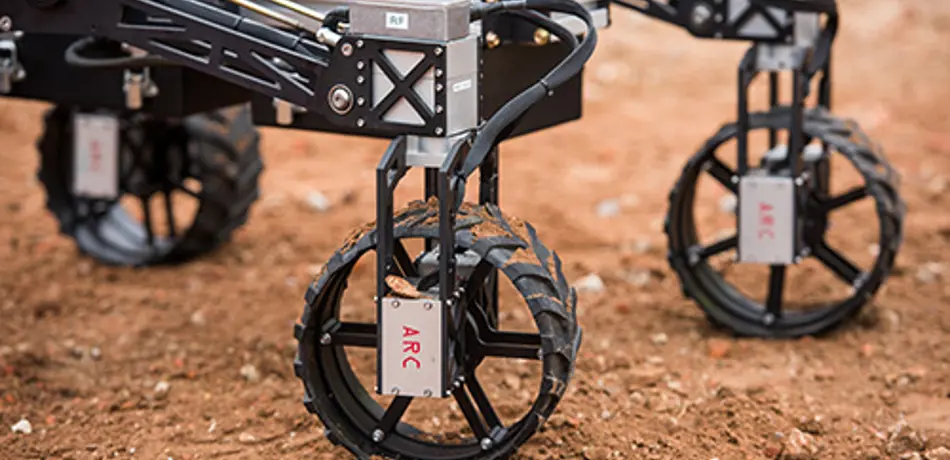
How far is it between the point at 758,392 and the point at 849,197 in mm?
798

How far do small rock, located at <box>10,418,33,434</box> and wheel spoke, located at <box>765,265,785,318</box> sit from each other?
234 centimetres

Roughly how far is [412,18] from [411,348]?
2.51 feet

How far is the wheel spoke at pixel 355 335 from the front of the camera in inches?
144

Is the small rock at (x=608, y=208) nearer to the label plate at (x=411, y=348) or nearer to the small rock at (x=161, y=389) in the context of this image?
the small rock at (x=161, y=389)

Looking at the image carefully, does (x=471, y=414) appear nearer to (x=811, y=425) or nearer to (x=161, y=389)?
(x=811, y=425)

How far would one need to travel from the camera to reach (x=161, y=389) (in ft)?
14.8

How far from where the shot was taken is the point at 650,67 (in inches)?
380

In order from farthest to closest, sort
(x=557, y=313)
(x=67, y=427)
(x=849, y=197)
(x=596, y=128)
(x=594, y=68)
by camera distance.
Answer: (x=594, y=68), (x=596, y=128), (x=849, y=197), (x=67, y=427), (x=557, y=313)

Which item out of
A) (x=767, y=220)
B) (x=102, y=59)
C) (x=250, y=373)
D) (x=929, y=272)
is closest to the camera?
(x=102, y=59)

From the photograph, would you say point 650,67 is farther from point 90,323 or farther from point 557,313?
point 557,313

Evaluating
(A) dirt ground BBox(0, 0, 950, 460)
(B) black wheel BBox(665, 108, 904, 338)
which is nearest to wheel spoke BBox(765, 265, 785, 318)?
(B) black wheel BBox(665, 108, 904, 338)

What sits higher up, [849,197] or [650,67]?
[849,197]

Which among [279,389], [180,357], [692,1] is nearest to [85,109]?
[180,357]

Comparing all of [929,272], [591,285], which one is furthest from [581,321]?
[929,272]
